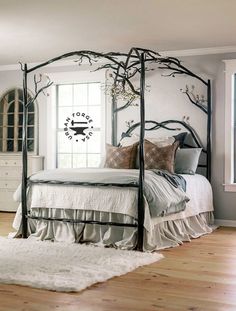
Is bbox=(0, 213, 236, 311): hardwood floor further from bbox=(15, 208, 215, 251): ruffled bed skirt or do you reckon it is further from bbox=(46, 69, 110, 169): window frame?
bbox=(46, 69, 110, 169): window frame

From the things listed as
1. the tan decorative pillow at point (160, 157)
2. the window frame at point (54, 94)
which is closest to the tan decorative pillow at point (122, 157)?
the tan decorative pillow at point (160, 157)

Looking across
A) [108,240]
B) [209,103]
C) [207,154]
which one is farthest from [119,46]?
[108,240]

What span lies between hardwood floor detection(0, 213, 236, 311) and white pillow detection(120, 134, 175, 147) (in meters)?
2.32

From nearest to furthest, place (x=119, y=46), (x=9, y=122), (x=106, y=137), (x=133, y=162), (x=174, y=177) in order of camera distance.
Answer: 1. (x=174, y=177)
2. (x=133, y=162)
3. (x=119, y=46)
4. (x=106, y=137)
5. (x=9, y=122)

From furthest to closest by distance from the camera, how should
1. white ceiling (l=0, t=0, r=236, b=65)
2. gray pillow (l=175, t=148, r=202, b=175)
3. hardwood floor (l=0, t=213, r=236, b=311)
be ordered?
1. gray pillow (l=175, t=148, r=202, b=175)
2. white ceiling (l=0, t=0, r=236, b=65)
3. hardwood floor (l=0, t=213, r=236, b=311)

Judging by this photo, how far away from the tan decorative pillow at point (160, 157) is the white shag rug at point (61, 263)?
4.97ft

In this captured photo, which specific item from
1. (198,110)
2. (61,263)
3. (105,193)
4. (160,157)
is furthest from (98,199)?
(198,110)

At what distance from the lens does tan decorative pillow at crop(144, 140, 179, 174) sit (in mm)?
6238

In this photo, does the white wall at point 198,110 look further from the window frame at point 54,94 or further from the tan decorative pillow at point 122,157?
the tan decorative pillow at point 122,157

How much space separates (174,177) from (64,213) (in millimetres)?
1334

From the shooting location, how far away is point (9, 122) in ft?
28.3

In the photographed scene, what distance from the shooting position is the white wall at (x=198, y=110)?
7055 millimetres

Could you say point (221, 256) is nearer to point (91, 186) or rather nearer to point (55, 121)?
point (91, 186)

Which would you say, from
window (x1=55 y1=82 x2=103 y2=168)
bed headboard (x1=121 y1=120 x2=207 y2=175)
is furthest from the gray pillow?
window (x1=55 y1=82 x2=103 y2=168)
